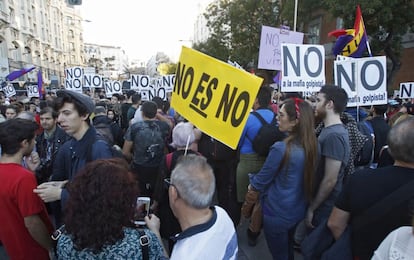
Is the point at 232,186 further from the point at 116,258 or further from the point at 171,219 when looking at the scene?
the point at 116,258

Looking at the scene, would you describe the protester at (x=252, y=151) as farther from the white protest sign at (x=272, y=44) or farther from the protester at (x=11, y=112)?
the protester at (x=11, y=112)

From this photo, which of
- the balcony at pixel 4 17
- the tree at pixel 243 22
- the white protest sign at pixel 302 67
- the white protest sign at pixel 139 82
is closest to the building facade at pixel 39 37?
the balcony at pixel 4 17

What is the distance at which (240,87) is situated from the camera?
7.37 ft

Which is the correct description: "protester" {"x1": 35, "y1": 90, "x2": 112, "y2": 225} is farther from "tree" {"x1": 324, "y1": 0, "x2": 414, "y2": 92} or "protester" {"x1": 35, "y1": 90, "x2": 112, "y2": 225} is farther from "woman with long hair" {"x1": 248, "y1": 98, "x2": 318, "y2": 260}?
"tree" {"x1": 324, "y1": 0, "x2": 414, "y2": 92}

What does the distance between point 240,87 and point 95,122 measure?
3177 mm

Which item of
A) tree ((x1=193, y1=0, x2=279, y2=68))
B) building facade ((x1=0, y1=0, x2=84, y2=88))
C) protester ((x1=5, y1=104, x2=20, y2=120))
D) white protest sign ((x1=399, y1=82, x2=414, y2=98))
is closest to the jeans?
protester ((x1=5, y1=104, x2=20, y2=120))

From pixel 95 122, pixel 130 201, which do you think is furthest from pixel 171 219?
pixel 95 122

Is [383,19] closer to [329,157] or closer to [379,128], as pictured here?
[379,128]

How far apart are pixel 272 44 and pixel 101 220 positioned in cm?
587

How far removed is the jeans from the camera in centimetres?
284

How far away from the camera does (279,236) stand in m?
2.87

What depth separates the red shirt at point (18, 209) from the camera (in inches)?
82.0

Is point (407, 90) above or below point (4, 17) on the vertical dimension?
below

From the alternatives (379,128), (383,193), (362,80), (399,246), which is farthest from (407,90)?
(399,246)
